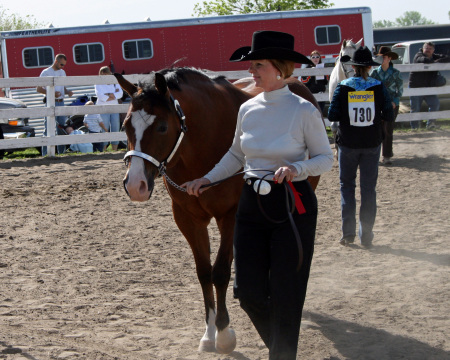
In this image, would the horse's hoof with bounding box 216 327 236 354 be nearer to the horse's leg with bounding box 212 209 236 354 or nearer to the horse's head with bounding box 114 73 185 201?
the horse's leg with bounding box 212 209 236 354

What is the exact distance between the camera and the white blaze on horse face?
3.71m

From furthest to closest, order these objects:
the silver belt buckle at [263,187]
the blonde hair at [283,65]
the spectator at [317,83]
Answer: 1. the spectator at [317,83]
2. the blonde hair at [283,65]
3. the silver belt buckle at [263,187]

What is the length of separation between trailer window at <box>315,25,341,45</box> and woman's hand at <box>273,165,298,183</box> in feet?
57.3

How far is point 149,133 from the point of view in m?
3.94

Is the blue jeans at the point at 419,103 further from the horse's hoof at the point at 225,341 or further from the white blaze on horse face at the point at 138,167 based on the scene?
the white blaze on horse face at the point at 138,167

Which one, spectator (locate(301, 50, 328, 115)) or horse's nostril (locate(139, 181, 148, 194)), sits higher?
spectator (locate(301, 50, 328, 115))

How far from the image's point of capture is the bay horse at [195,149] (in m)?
3.94

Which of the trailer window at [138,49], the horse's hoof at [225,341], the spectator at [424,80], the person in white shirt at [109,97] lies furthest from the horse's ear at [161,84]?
the trailer window at [138,49]

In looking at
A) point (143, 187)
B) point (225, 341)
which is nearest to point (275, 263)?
point (143, 187)

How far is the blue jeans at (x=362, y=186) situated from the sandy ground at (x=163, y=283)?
21cm

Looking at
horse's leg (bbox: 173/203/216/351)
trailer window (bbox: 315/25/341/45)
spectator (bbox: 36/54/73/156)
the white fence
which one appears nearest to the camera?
horse's leg (bbox: 173/203/216/351)

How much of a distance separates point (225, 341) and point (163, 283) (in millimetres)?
1504

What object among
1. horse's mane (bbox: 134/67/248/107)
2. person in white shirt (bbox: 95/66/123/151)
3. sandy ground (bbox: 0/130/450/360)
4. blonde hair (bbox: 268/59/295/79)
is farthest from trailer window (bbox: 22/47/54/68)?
→ blonde hair (bbox: 268/59/295/79)

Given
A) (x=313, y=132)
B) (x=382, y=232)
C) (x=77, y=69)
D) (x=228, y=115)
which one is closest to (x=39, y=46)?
(x=77, y=69)
